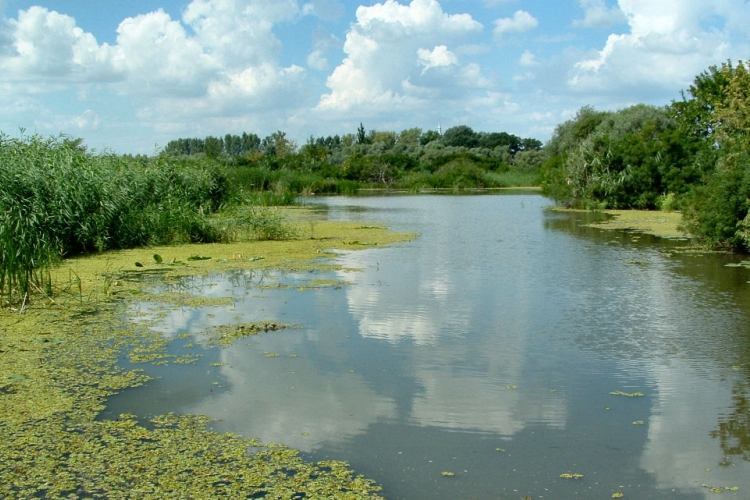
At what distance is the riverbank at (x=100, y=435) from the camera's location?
3.58m

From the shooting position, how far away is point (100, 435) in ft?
13.8

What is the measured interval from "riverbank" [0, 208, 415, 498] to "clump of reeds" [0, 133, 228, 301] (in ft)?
9.41

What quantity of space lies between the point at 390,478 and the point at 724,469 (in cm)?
169

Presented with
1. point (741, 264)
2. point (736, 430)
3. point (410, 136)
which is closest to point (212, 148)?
point (410, 136)

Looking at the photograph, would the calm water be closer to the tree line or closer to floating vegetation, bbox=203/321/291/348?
floating vegetation, bbox=203/321/291/348

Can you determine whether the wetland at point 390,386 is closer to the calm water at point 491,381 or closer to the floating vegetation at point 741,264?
the calm water at point 491,381

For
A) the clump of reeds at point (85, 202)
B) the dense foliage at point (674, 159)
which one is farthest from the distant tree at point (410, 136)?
the clump of reeds at point (85, 202)

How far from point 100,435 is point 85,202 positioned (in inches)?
338

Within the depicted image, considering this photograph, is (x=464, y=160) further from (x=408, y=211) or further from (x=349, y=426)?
(x=349, y=426)

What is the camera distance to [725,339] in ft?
21.2

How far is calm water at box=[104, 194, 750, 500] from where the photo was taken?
3814mm

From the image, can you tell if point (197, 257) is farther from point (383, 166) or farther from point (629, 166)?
point (383, 166)

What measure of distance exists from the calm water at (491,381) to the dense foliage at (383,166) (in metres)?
22.9

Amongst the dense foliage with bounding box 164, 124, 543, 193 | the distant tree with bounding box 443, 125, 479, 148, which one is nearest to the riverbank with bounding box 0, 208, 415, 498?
the dense foliage with bounding box 164, 124, 543, 193
